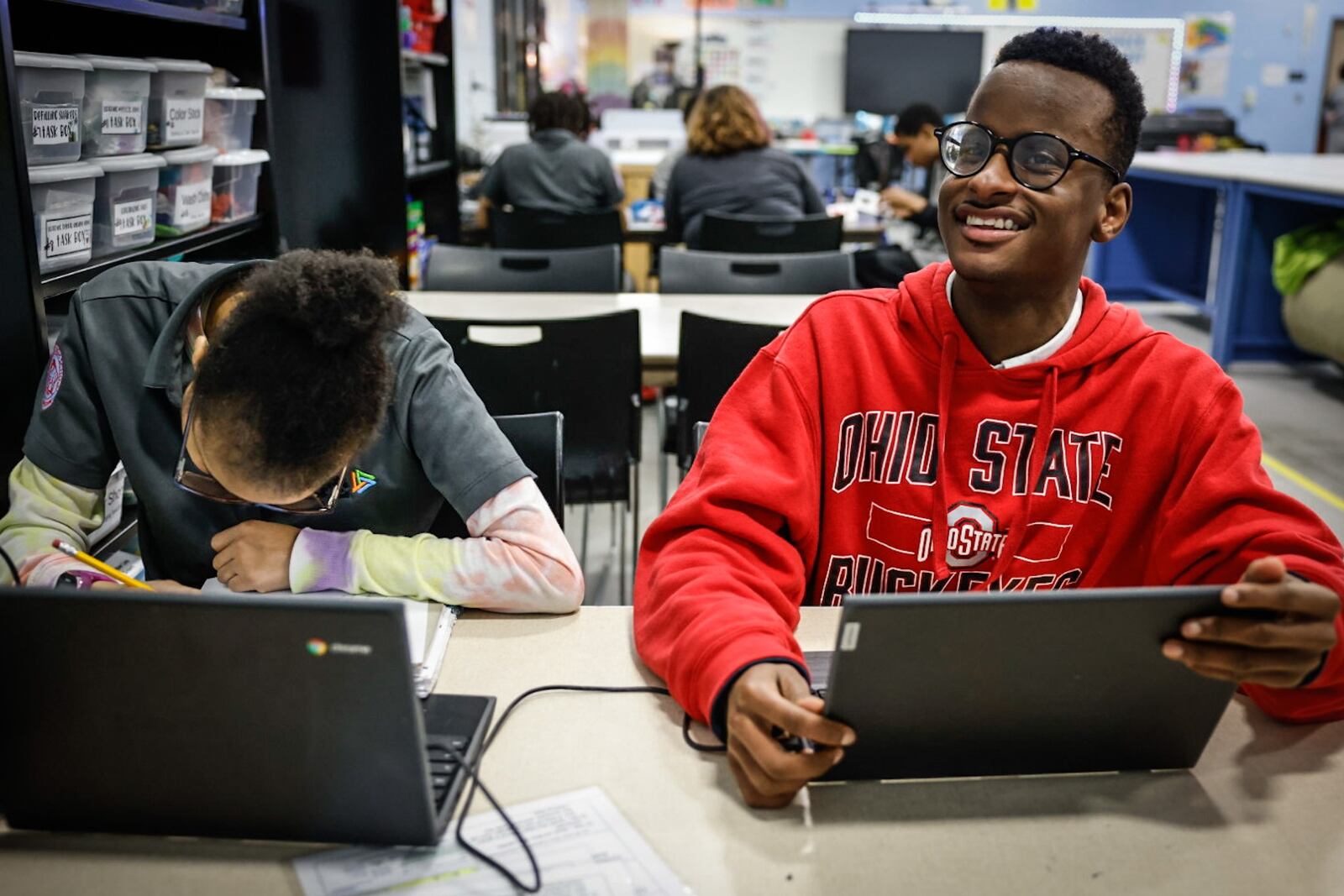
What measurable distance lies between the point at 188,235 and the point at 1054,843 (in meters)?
1.94

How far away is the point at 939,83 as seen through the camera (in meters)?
8.29

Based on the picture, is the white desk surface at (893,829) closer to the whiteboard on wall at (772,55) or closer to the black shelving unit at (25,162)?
the black shelving unit at (25,162)

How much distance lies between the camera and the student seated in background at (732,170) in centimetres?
402

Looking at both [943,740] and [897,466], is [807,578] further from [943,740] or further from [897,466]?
[943,740]

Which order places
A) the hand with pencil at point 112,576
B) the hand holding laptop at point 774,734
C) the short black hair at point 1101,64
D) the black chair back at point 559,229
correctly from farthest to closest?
the black chair back at point 559,229 < the short black hair at point 1101,64 < the hand with pencil at point 112,576 < the hand holding laptop at point 774,734

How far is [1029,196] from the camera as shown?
112 cm

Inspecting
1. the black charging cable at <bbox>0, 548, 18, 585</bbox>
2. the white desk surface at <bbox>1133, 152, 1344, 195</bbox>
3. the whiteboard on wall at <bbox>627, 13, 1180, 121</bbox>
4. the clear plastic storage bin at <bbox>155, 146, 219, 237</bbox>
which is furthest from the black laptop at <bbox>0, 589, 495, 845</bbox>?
the whiteboard on wall at <bbox>627, 13, 1180, 121</bbox>

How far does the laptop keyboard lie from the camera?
0.81 meters

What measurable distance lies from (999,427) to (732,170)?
3.05 metres

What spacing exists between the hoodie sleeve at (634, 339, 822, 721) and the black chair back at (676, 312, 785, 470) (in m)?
0.90

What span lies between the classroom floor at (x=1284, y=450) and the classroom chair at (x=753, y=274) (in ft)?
1.64

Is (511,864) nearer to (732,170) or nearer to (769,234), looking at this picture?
(769,234)

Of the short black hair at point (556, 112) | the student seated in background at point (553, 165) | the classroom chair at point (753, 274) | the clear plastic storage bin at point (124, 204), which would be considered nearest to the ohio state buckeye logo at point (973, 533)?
the clear plastic storage bin at point (124, 204)

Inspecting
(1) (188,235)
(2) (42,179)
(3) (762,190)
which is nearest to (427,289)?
(1) (188,235)
